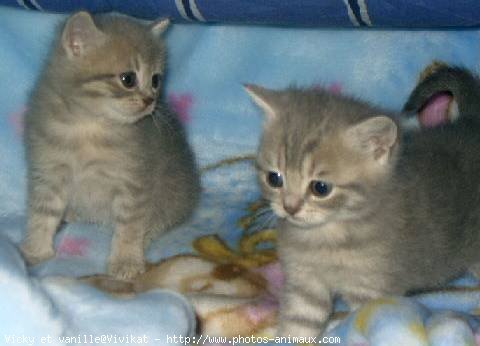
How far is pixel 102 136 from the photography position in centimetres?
227

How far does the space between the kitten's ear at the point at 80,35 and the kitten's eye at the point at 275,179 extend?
60 cm

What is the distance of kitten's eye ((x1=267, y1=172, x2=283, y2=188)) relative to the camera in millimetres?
1942

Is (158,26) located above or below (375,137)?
below

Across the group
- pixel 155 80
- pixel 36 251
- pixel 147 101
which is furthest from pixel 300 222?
pixel 36 251

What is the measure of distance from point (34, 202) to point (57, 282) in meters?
0.49

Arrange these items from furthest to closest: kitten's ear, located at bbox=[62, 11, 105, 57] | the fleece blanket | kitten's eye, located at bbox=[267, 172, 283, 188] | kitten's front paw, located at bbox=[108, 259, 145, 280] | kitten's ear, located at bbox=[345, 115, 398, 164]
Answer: the fleece blanket
kitten's front paw, located at bbox=[108, 259, 145, 280]
kitten's ear, located at bbox=[62, 11, 105, 57]
kitten's eye, located at bbox=[267, 172, 283, 188]
kitten's ear, located at bbox=[345, 115, 398, 164]

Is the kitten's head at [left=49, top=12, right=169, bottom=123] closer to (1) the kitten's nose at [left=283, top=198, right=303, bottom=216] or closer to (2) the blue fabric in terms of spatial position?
(2) the blue fabric

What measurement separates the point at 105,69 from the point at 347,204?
73 centimetres

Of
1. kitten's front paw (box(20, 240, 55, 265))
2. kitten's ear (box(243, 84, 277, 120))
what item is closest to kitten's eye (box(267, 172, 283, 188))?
kitten's ear (box(243, 84, 277, 120))

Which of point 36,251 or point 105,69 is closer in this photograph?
point 105,69

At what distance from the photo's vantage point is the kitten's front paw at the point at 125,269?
7.50ft

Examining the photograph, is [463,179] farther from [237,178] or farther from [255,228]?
[237,178]

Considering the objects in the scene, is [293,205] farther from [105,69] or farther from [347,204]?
[105,69]

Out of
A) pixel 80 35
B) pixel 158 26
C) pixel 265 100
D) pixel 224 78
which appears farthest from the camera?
pixel 224 78
